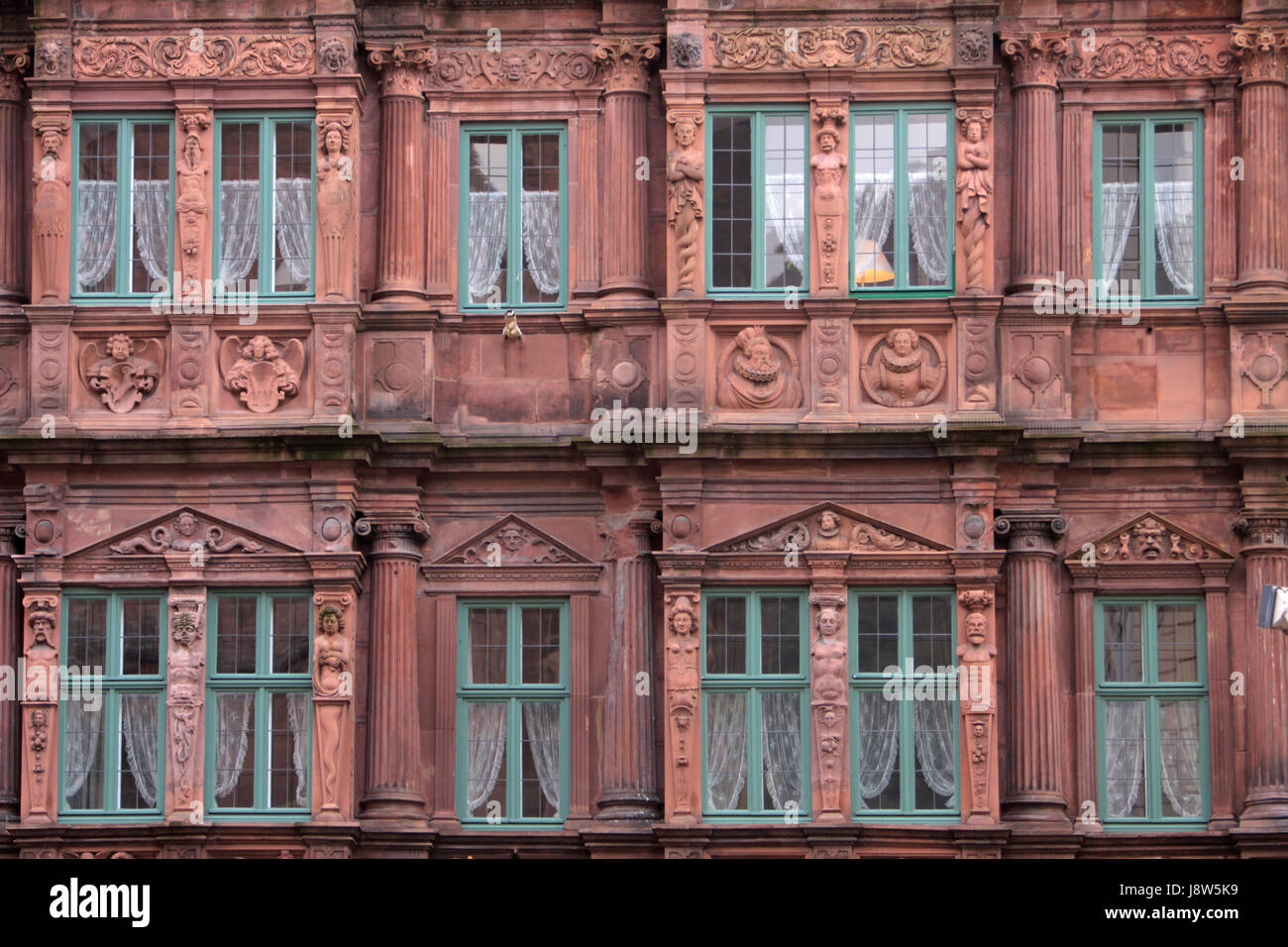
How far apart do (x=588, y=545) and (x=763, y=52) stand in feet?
18.1

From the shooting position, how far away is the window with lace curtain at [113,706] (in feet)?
114

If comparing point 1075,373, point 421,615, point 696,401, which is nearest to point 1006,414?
point 1075,373

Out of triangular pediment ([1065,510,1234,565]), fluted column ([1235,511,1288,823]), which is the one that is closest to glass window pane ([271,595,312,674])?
triangular pediment ([1065,510,1234,565])

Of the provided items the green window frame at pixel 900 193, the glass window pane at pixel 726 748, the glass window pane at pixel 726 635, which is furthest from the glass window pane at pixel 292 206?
the glass window pane at pixel 726 748

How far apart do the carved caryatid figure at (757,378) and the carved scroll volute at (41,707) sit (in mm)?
7307

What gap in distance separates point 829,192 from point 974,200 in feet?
4.95

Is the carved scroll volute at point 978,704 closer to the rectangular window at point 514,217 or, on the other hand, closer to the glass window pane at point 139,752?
the rectangular window at point 514,217

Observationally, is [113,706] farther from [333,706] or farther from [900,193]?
[900,193]

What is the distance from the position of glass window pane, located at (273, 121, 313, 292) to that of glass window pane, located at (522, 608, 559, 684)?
4215 millimetres

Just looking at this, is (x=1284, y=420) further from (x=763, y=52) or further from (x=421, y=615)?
(x=421, y=615)

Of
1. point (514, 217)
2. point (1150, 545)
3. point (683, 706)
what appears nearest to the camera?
point (683, 706)

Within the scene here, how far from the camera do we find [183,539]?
3494 centimetres

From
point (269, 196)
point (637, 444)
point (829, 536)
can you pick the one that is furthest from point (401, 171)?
point (829, 536)

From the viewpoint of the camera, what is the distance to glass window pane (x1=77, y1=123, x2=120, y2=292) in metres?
35.6
